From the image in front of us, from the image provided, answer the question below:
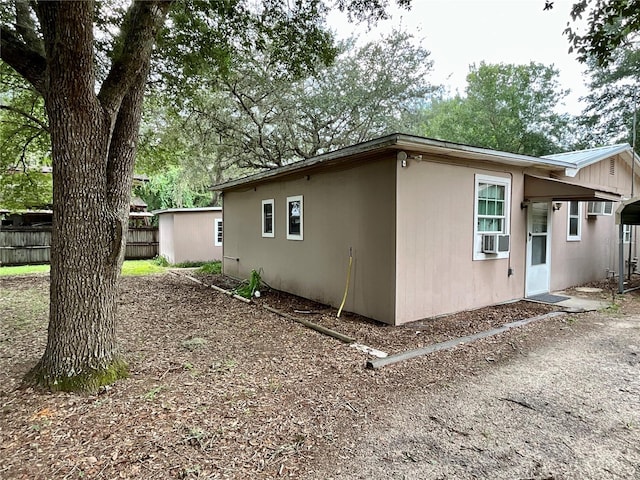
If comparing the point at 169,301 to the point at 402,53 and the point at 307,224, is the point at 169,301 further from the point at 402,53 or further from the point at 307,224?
the point at 402,53

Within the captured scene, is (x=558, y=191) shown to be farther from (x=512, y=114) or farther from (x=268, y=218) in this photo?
(x=512, y=114)

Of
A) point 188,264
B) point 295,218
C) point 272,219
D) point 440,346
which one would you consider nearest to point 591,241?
point 440,346

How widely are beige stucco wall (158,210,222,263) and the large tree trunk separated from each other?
11.7 m

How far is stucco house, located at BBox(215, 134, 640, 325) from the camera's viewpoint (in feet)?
17.3

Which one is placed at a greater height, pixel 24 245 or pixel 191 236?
pixel 191 236

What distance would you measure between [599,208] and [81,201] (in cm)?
1046

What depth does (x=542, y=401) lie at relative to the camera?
305 centimetres

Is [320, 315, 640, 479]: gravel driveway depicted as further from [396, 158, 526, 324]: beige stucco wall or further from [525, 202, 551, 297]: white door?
[525, 202, 551, 297]: white door

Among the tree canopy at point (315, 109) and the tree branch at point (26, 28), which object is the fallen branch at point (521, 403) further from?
the tree canopy at point (315, 109)

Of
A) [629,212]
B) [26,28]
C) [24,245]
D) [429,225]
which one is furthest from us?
[24,245]

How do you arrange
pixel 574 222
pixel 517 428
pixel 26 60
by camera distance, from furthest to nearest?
pixel 574 222, pixel 26 60, pixel 517 428

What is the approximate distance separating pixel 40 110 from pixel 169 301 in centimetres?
541

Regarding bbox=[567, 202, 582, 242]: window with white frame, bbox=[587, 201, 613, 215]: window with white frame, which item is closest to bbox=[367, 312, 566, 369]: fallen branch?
bbox=[567, 202, 582, 242]: window with white frame

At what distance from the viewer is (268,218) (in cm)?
895
